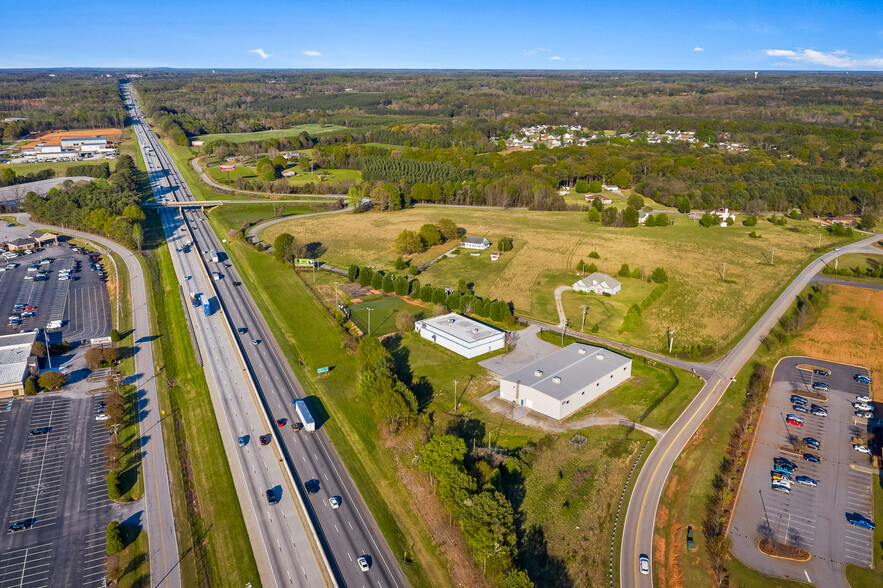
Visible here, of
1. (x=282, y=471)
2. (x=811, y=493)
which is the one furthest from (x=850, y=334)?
(x=282, y=471)

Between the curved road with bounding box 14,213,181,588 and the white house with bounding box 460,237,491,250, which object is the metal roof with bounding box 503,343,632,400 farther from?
the white house with bounding box 460,237,491,250

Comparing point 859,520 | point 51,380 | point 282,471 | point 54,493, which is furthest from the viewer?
point 51,380

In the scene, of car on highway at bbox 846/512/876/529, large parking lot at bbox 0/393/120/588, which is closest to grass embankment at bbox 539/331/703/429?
car on highway at bbox 846/512/876/529

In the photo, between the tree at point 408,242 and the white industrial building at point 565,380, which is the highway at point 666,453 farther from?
the tree at point 408,242

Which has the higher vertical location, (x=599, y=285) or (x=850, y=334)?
(x=599, y=285)

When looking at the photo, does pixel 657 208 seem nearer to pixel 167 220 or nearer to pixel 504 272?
pixel 504 272

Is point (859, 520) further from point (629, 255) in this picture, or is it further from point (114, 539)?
point (629, 255)
